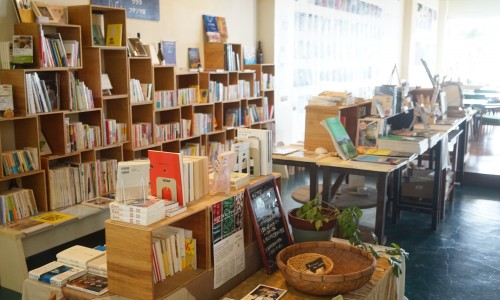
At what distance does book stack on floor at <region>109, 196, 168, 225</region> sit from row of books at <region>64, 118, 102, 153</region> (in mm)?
2674

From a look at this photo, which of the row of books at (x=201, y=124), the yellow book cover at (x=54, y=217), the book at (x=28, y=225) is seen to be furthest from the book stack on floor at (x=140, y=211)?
the row of books at (x=201, y=124)

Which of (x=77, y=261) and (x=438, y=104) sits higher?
(x=438, y=104)

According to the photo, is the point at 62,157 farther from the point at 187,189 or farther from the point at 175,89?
the point at 187,189

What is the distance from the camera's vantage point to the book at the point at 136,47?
5.40 metres

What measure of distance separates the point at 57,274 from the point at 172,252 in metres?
0.61

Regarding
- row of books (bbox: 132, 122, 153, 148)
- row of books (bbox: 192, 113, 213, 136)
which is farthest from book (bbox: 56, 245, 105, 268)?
row of books (bbox: 192, 113, 213, 136)

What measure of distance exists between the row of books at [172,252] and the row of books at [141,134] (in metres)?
3.04

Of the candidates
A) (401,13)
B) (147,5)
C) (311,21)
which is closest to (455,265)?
(147,5)

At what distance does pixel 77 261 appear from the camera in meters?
2.67

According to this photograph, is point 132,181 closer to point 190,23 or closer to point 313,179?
point 313,179

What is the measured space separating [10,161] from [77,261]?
2.04 metres

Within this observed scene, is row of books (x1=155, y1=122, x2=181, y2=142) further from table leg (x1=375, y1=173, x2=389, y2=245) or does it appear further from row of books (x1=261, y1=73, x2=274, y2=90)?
table leg (x1=375, y1=173, x2=389, y2=245)

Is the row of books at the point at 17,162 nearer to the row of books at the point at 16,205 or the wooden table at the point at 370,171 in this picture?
the row of books at the point at 16,205

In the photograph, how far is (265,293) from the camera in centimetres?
251
